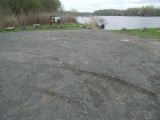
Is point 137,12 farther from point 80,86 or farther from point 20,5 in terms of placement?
point 80,86

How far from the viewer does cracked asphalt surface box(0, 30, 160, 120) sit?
9.30 feet

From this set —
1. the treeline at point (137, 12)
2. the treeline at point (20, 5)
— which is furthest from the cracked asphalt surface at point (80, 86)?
Answer: the treeline at point (137, 12)

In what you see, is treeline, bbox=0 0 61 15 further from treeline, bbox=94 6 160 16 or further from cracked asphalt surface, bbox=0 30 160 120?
treeline, bbox=94 6 160 16

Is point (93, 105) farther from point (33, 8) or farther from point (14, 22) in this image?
point (33, 8)

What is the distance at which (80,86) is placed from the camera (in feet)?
11.9

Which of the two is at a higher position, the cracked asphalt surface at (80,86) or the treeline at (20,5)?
the treeline at (20,5)

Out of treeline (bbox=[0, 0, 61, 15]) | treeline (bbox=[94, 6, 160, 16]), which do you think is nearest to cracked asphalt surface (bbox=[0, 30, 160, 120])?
treeline (bbox=[0, 0, 61, 15])

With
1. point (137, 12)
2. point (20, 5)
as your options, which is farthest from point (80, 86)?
point (137, 12)

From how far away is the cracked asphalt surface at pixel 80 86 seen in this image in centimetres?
283

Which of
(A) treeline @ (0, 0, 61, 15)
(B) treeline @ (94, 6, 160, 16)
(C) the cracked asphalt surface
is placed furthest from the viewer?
(B) treeline @ (94, 6, 160, 16)

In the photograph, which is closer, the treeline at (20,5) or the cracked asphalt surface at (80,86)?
the cracked asphalt surface at (80,86)

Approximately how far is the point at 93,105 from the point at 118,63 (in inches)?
86.1

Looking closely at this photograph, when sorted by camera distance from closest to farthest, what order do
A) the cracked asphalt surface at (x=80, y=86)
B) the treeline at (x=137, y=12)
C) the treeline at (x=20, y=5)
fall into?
the cracked asphalt surface at (x=80, y=86)
the treeline at (x=20, y=5)
the treeline at (x=137, y=12)

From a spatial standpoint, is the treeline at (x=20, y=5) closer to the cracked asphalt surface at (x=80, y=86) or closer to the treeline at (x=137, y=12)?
the cracked asphalt surface at (x=80, y=86)
